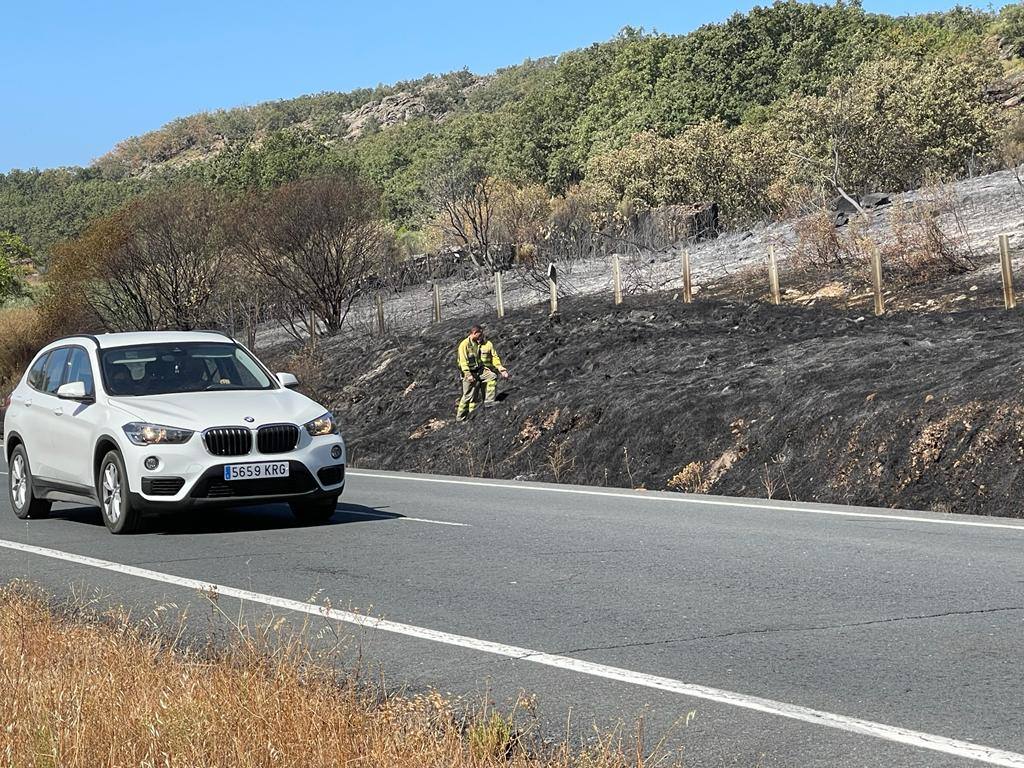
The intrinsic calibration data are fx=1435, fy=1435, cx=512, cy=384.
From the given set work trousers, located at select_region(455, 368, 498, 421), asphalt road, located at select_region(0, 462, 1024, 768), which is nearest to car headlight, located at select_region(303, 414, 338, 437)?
asphalt road, located at select_region(0, 462, 1024, 768)

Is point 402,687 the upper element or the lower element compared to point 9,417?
lower

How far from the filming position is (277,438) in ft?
40.4

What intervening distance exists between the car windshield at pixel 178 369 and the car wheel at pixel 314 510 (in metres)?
1.19

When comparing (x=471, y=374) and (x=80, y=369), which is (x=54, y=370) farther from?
(x=471, y=374)

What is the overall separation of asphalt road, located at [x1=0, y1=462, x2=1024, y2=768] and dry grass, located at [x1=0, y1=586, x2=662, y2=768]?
0.66 meters

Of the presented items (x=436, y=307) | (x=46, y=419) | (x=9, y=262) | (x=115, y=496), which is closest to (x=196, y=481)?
A: (x=115, y=496)

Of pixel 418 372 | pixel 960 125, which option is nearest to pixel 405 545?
pixel 418 372

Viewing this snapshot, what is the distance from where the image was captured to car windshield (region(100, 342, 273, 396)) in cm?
1323

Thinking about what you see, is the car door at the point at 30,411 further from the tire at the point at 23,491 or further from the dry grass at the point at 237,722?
the dry grass at the point at 237,722

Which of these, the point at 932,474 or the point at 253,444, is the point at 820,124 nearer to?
the point at 932,474

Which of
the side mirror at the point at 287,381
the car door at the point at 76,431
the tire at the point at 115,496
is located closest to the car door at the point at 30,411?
the car door at the point at 76,431

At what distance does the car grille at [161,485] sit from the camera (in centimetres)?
1210

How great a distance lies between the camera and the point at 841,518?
13000 mm

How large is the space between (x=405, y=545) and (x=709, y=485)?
7.19 meters
